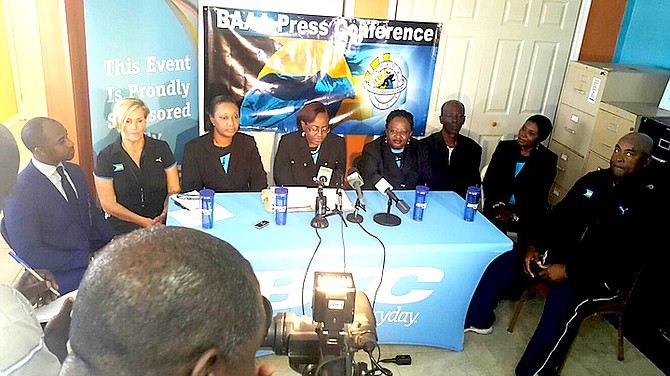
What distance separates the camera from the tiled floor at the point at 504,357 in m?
2.69

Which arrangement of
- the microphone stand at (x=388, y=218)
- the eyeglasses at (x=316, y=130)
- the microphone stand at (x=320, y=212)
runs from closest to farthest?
the microphone stand at (x=320, y=212) → the microphone stand at (x=388, y=218) → the eyeglasses at (x=316, y=130)

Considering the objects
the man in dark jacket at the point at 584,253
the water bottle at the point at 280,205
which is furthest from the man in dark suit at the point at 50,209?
the man in dark jacket at the point at 584,253

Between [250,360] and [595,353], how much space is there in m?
2.73

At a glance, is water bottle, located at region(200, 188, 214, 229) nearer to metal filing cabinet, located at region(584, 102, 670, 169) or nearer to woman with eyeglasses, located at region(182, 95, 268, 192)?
woman with eyeglasses, located at region(182, 95, 268, 192)

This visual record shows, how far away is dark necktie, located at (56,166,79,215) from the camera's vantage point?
2.42 m

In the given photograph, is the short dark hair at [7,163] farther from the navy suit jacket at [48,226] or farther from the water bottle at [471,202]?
the water bottle at [471,202]

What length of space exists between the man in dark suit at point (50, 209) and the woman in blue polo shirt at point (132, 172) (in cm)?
35

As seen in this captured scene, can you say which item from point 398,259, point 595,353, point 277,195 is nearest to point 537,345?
point 595,353

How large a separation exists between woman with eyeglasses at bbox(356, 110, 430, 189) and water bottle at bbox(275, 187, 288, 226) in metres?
0.91

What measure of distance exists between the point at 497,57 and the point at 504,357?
228cm

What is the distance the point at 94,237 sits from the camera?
8.75 ft

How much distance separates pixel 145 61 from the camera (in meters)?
3.40

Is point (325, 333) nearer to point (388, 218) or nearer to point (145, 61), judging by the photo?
point (388, 218)

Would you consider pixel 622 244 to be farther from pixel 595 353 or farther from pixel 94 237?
pixel 94 237
